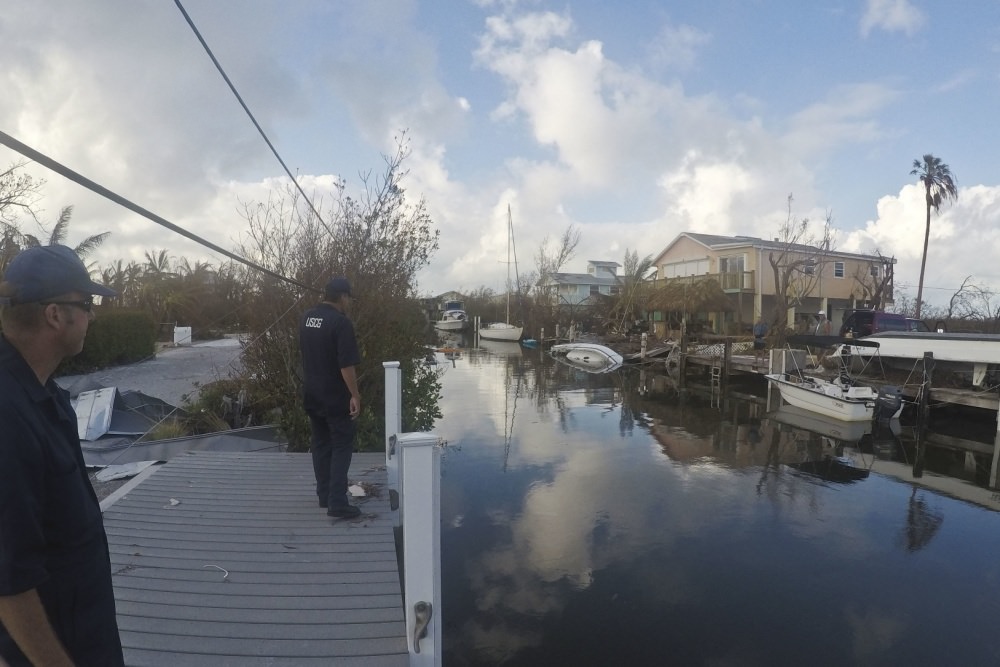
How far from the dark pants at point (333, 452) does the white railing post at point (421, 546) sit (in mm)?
1768

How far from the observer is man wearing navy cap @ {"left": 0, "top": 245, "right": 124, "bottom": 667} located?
1.41 m

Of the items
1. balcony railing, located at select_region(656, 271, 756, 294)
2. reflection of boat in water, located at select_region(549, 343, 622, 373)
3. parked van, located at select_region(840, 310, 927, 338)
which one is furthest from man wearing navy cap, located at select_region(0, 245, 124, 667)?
balcony railing, located at select_region(656, 271, 756, 294)

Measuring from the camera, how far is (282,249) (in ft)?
28.2

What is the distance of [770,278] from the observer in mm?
33500

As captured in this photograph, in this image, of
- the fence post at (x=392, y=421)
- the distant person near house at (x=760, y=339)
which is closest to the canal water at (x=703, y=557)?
the fence post at (x=392, y=421)

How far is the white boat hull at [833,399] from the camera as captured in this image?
15164 millimetres

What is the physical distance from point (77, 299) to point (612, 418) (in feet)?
48.4

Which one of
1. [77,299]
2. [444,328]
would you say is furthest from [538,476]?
[444,328]

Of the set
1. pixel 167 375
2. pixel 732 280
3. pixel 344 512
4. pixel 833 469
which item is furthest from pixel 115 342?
pixel 732 280

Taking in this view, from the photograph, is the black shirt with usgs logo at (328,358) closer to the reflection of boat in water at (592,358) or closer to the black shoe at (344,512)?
the black shoe at (344,512)

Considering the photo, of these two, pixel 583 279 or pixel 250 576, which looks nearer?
pixel 250 576

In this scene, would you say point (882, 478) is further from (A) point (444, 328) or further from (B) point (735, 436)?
(A) point (444, 328)

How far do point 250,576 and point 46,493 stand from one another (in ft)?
8.66

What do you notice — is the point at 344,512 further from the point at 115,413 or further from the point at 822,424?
the point at 822,424
